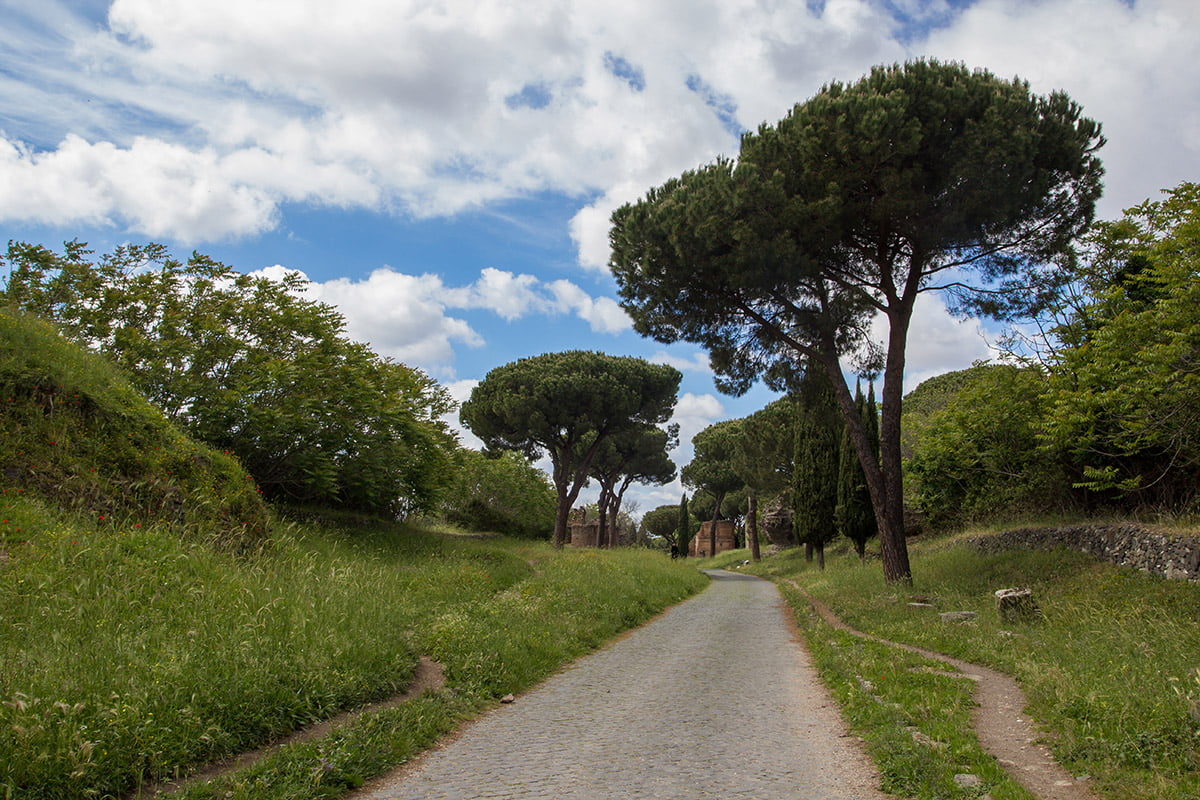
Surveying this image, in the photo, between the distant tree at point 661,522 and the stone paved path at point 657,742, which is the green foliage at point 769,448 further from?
the distant tree at point 661,522

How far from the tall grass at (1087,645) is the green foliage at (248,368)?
10.5m

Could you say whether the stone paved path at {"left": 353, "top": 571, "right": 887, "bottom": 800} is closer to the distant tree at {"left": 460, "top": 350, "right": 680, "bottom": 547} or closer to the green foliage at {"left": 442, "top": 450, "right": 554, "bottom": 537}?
the green foliage at {"left": 442, "top": 450, "right": 554, "bottom": 537}

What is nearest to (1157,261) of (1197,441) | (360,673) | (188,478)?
(1197,441)

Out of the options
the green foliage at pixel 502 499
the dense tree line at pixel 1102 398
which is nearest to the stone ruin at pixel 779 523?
the green foliage at pixel 502 499

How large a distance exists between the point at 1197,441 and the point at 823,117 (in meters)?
8.68

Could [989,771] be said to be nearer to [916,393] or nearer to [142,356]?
[142,356]

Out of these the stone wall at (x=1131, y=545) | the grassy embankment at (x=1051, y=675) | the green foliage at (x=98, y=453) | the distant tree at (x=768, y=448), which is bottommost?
the grassy embankment at (x=1051, y=675)

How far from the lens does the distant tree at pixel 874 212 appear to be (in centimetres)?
1390

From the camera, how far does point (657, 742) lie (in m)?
5.55

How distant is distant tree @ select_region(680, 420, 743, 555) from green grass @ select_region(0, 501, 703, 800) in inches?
1807

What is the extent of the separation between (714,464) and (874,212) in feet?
140

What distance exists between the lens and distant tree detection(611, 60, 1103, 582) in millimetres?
13898

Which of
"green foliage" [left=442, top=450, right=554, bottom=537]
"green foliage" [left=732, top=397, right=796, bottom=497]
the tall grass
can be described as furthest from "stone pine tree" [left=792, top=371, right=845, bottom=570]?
the tall grass

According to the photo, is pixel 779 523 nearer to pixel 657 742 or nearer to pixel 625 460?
pixel 625 460
